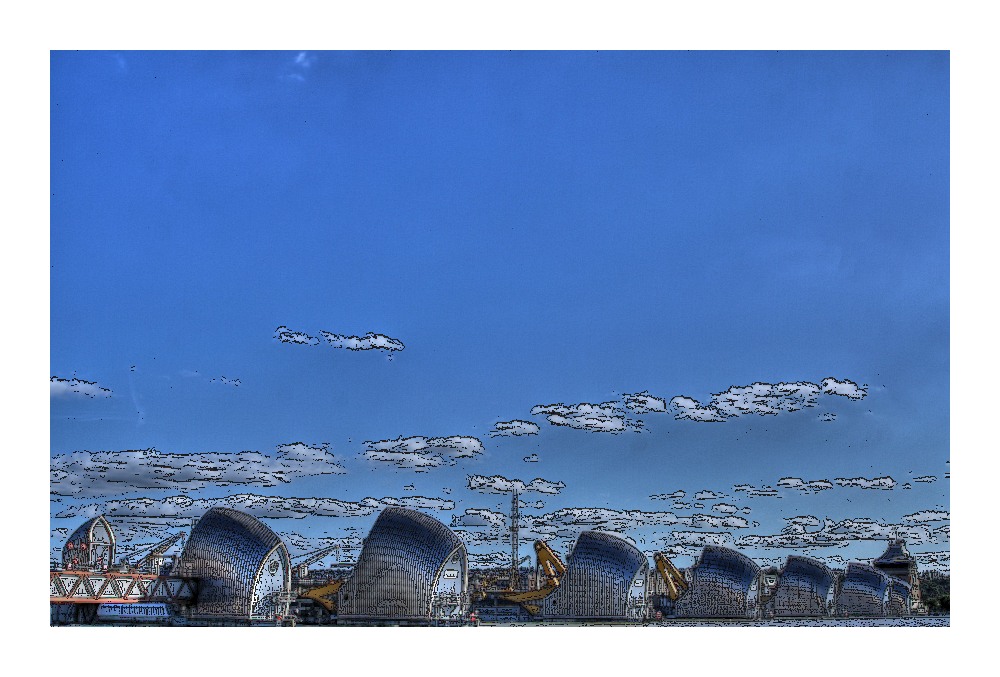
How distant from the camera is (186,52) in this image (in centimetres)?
1434

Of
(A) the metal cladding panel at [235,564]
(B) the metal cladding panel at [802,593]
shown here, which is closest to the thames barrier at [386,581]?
(A) the metal cladding panel at [235,564]

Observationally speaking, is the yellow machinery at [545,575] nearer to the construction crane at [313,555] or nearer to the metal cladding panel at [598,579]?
the metal cladding panel at [598,579]

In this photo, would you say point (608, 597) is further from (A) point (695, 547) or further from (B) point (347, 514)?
(B) point (347, 514)

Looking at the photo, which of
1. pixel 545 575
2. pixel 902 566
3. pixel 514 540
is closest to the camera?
pixel 902 566

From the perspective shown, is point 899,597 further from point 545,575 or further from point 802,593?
point 545,575

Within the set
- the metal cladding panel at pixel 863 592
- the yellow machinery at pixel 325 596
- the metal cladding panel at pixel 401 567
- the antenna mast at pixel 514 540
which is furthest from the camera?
the metal cladding panel at pixel 863 592

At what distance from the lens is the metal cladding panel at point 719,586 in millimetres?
15344

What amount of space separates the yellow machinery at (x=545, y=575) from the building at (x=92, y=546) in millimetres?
5560

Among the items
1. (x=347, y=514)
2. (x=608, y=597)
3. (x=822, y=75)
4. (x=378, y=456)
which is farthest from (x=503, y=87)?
(x=608, y=597)

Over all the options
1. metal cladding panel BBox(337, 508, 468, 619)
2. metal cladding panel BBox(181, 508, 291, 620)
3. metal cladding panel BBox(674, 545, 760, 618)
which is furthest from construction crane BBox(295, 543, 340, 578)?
metal cladding panel BBox(674, 545, 760, 618)

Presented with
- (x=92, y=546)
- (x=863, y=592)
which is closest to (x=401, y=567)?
(x=92, y=546)

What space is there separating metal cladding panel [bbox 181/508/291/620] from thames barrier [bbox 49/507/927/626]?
0.05 ft

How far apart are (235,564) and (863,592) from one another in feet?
29.6

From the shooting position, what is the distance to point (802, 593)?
15.8 m
